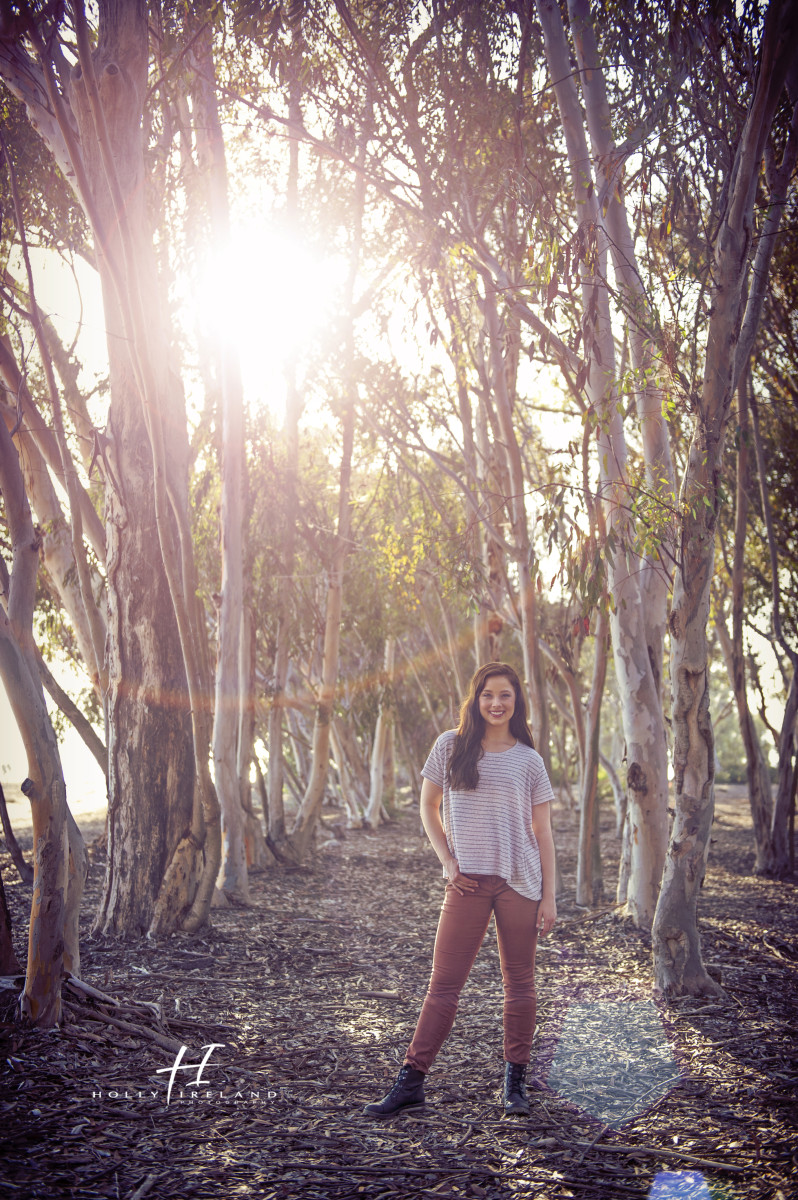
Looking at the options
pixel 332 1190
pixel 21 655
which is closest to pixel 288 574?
pixel 21 655

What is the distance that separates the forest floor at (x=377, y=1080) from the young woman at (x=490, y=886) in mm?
218

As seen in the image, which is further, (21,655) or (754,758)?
(754,758)

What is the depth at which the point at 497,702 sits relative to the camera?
11.9 ft

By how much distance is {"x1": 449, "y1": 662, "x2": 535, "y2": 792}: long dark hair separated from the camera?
11.6 feet

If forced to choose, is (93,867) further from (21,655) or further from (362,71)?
(362,71)

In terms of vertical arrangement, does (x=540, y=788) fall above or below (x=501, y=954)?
above

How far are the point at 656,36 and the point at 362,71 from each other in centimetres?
278

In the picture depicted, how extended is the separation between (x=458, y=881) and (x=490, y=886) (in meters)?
0.13

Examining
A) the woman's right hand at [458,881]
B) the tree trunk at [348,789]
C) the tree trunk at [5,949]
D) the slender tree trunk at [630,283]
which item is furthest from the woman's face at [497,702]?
the tree trunk at [348,789]

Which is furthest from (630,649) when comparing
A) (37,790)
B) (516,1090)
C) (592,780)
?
Result: (37,790)

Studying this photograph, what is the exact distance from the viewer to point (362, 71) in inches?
312

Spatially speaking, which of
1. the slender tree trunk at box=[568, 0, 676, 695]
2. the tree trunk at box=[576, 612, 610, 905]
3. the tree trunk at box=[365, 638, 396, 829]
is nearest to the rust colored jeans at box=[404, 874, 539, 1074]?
the slender tree trunk at box=[568, 0, 676, 695]

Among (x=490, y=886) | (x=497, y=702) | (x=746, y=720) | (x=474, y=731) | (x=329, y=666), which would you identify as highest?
(x=329, y=666)

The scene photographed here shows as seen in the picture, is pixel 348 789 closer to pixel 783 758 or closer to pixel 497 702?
pixel 783 758
